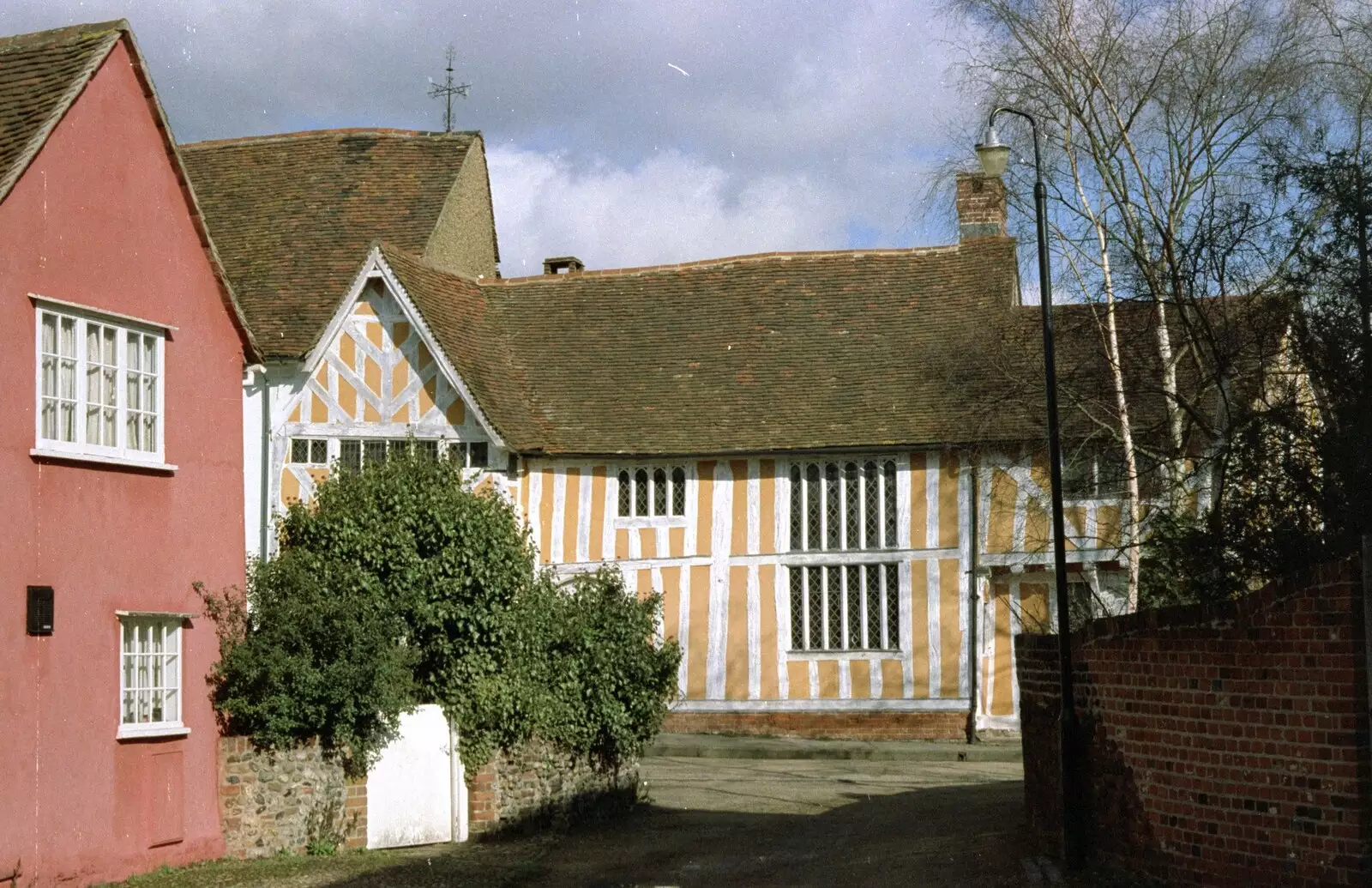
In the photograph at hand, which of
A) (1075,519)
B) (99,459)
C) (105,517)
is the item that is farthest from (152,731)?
(1075,519)

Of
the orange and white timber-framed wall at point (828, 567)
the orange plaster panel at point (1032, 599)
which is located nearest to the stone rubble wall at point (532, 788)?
the orange and white timber-framed wall at point (828, 567)

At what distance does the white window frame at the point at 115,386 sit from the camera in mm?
13586

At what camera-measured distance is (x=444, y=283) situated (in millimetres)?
29719

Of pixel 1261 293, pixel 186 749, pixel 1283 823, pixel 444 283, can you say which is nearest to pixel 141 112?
pixel 186 749

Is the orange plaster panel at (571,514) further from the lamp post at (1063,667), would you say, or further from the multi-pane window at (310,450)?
the lamp post at (1063,667)

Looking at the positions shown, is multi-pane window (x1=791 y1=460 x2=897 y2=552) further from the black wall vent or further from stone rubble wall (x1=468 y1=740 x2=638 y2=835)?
the black wall vent

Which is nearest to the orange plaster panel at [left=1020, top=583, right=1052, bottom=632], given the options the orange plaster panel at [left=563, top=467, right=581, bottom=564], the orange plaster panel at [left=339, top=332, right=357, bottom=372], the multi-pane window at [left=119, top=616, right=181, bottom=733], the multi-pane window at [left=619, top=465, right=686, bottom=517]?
the multi-pane window at [left=619, top=465, right=686, bottom=517]

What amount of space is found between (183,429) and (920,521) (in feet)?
48.0

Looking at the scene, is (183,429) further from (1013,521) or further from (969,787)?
(1013,521)

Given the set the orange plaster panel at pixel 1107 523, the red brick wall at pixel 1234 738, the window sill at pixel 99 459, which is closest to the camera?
the red brick wall at pixel 1234 738

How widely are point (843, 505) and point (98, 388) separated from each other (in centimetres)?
1536

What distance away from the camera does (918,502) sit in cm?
2709

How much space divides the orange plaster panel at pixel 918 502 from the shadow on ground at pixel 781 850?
28.0 feet

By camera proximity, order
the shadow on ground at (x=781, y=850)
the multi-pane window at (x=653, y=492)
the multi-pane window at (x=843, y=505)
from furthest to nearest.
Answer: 1. the multi-pane window at (x=653, y=492)
2. the multi-pane window at (x=843, y=505)
3. the shadow on ground at (x=781, y=850)
